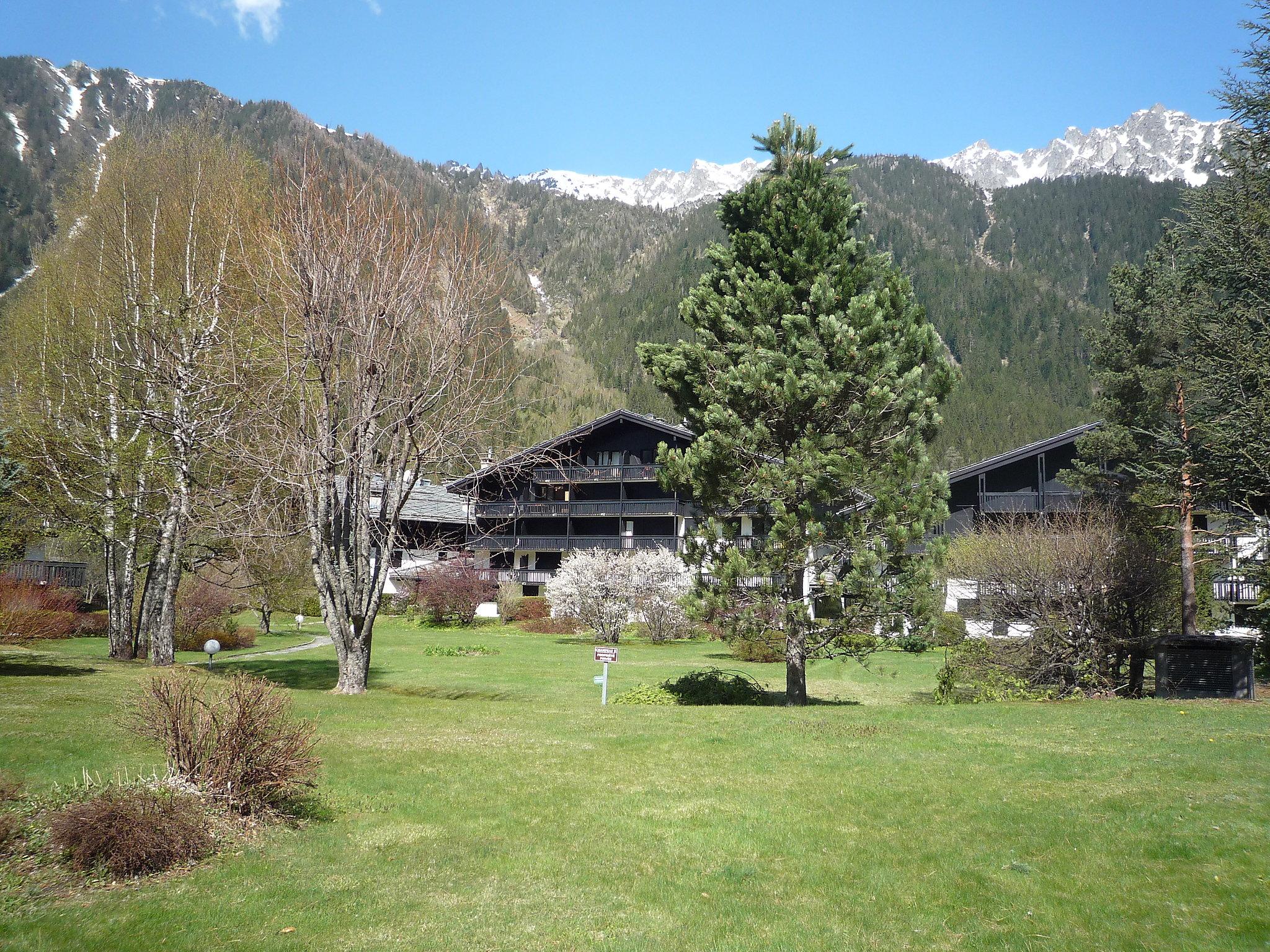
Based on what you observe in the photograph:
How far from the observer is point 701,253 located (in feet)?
463

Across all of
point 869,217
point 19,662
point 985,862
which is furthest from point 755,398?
point 869,217

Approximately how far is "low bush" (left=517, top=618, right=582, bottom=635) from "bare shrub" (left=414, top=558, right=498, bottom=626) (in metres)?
2.73

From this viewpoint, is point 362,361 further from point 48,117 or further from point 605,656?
point 48,117

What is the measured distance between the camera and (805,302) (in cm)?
1602

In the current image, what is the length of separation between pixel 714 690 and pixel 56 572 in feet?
123

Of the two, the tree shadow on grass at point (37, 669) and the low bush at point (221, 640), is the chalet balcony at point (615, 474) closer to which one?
the low bush at point (221, 640)

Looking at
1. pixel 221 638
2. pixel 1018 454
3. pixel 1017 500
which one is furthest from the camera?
pixel 1017 500

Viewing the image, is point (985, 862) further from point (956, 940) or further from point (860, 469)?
point (860, 469)

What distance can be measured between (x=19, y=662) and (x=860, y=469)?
58.8 ft

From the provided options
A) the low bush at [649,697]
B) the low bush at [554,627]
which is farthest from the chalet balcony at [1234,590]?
the low bush at [554,627]

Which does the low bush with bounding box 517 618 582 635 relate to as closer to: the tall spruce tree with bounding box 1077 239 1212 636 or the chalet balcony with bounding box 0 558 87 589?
the chalet balcony with bounding box 0 558 87 589

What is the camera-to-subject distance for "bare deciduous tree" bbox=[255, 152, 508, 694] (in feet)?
56.6

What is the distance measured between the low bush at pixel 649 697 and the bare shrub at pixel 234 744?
9.44m

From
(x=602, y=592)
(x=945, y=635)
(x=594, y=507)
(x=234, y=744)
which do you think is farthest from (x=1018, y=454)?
(x=234, y=744)
